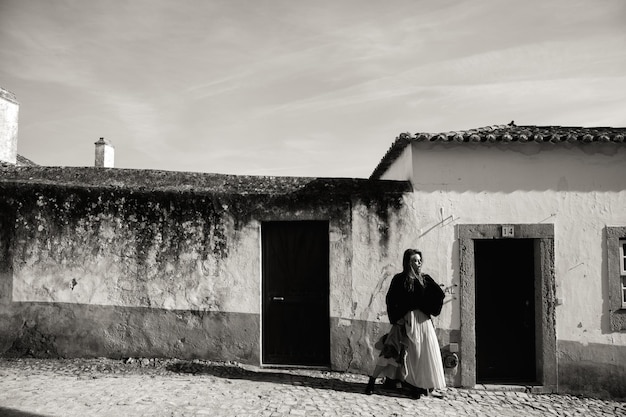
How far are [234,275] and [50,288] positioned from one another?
2.74m

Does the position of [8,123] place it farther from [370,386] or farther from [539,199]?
[539,199]

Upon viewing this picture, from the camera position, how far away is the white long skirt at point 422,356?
626 cm

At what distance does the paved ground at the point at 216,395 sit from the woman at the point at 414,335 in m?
0.30

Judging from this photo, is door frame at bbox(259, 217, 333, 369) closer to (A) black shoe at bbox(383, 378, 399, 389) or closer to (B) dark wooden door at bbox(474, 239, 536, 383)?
(A) black shoe at bbox(383, 378, 399, 389)

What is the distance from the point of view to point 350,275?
289 inches

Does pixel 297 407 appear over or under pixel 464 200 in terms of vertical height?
under

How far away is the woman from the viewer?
6281mm

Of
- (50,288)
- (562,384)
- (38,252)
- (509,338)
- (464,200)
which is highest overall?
(464,200)

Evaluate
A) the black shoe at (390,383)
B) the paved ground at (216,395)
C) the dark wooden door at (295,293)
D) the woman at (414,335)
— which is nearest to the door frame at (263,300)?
the dark wooden door at (295,293)

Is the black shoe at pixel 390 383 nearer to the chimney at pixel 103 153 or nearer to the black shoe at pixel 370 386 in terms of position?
the black shoe at pixel 370 386

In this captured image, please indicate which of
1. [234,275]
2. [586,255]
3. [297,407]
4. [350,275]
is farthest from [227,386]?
[586,255]

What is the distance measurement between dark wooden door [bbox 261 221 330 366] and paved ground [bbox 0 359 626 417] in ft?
1.15

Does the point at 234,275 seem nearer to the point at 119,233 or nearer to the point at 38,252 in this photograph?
the point at 119,233

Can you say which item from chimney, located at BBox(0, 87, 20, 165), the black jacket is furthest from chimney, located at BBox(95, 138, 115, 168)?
the black jacket
